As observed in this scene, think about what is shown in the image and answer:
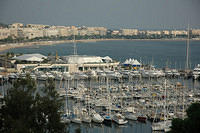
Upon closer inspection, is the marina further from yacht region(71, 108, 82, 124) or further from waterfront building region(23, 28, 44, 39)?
waterfront building region(23, 28, 44, 39)

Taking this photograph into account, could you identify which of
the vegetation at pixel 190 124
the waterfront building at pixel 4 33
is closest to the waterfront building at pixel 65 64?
the vegetation at pixel 190 124

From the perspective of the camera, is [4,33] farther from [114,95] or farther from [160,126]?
[160,126]

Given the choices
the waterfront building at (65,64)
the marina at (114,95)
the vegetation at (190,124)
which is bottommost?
the marina at (114,95)

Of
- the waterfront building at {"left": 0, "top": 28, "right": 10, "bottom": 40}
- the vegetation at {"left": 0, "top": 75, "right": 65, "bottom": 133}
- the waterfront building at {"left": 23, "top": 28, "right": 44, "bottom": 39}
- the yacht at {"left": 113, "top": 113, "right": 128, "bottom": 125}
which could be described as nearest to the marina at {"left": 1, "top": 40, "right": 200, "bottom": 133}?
the yacht at {"left": 113, "top": 113, "right": 128, "bottom": 125}

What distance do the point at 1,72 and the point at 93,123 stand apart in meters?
8.19

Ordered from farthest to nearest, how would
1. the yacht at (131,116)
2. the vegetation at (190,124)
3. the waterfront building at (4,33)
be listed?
the waterfront building at (4,33)
the yacht at (131,116)
the vegetation at (190,124)

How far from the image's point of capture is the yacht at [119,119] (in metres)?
9.32

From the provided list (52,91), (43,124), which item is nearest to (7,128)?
(43,124)

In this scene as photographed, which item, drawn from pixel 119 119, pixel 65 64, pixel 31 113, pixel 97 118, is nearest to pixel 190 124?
pixel 31 113

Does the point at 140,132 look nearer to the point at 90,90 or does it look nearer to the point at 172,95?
the point at 172,95

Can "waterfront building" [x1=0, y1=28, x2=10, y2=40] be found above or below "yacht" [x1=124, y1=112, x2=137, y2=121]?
above

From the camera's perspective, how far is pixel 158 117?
9406 mm

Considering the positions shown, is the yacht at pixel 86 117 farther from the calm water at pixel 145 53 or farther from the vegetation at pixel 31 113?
the calm water at pixel 145 53

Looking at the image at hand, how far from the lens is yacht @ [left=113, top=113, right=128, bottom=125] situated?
30.6ft
